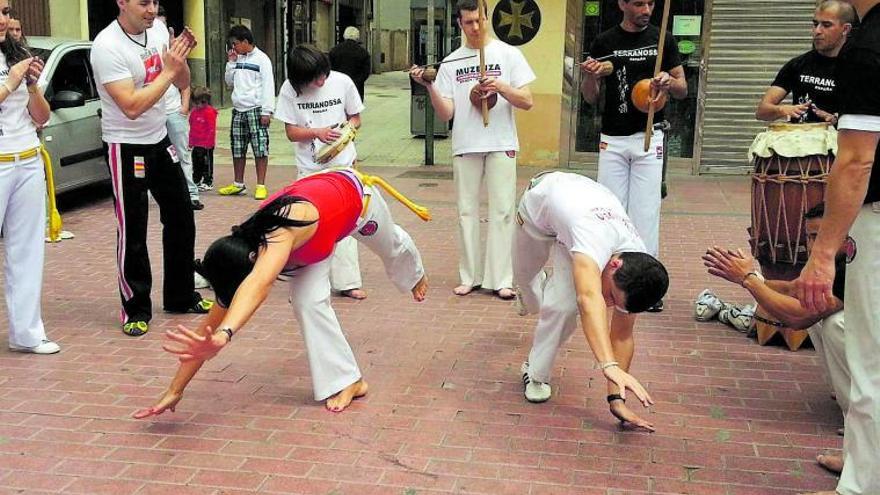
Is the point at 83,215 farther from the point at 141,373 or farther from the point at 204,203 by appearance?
the point at 141,373

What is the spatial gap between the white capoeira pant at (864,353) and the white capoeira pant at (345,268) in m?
3.41

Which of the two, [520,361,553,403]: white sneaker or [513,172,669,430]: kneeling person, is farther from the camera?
[520,361,553,403]: white sneaker

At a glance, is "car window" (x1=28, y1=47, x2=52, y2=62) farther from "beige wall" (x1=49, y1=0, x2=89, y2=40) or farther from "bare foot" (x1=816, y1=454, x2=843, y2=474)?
"bare foot" (x1=816, y1=454, x2=843, y2=474)

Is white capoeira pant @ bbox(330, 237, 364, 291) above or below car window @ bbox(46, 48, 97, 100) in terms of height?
below

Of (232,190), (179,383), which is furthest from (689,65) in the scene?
(179,383)

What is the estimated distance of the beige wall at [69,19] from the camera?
45.4 ft

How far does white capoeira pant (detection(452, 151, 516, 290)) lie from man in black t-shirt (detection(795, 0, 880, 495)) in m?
3.07

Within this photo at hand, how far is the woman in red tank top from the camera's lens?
332cm

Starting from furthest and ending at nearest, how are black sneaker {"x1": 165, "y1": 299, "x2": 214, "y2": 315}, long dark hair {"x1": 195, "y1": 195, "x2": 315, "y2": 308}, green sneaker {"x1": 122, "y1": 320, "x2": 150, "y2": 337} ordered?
black sneaker {"x1": 165, "y1": 299, "x2": 214, "y2": 315} → green sneaker {"x1": 122, "y1": 320, "x2": 150, "y2": 337} → long dark hair {"x1": 195, "y1": 195, "x2": 315, "y2": 308}

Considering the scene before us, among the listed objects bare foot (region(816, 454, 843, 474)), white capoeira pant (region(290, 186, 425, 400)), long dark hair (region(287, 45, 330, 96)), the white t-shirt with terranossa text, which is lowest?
bare foot (region(816, 454, 843, 474))

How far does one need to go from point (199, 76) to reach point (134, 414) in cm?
1526

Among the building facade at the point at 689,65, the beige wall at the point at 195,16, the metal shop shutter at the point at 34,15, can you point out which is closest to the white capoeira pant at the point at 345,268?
→ the building facade at the point at 689,65

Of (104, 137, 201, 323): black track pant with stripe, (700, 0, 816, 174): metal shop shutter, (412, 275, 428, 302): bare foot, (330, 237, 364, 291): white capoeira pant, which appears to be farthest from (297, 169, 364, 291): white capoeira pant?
(700, 0, 816, 174): metal shop shutter

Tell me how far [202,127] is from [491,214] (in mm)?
4584
